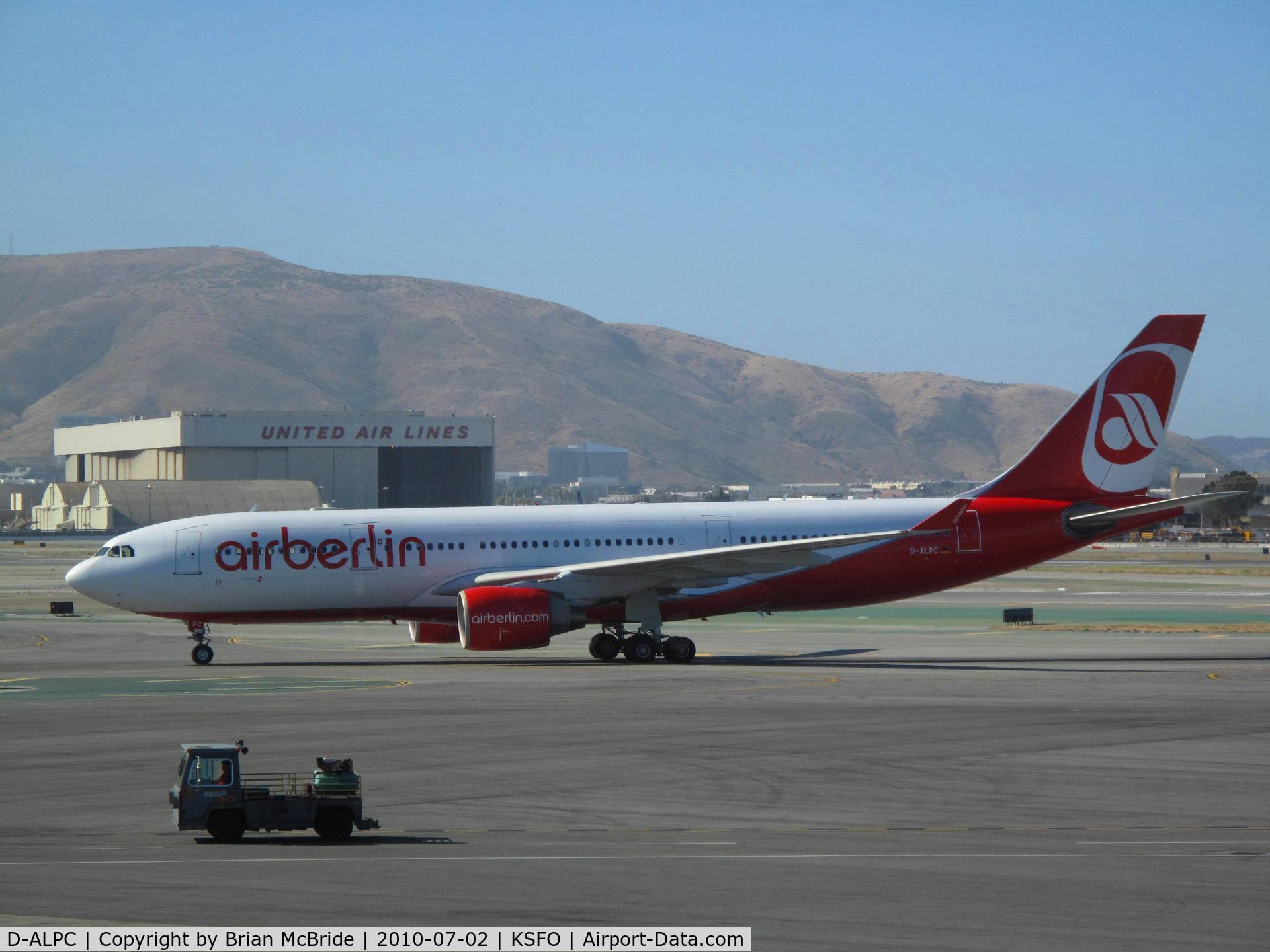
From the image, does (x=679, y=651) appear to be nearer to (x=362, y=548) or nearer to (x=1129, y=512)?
(x=362, y=548)

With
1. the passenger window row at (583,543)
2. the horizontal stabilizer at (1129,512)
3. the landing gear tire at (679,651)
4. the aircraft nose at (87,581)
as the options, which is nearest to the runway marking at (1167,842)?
the landing gear tire at (679,651)

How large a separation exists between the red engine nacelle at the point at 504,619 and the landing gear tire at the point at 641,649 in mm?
2330

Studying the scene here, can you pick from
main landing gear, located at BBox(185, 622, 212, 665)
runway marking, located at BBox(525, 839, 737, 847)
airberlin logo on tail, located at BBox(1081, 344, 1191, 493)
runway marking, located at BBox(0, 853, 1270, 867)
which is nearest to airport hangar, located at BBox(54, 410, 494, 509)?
main landing gear, located at BBox(185, 622, 212, 665)

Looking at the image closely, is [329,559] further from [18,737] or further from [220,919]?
[220,919]

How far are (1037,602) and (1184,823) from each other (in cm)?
4417

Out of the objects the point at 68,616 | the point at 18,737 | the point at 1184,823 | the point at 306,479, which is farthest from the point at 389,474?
the point at 1184,823

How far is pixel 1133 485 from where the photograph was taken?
4056 cm

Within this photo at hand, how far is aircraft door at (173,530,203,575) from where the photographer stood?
124ft

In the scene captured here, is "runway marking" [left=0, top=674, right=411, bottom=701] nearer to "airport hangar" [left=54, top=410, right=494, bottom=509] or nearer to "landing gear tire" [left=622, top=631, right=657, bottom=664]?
"landing gear tire" [left=622, top=631, right=657, bottom=664]

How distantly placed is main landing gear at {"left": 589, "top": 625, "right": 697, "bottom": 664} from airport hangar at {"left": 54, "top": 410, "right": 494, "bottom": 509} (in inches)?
4333

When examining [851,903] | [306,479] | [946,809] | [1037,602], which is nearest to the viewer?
[851,903]

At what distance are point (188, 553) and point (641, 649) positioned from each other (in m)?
12.1

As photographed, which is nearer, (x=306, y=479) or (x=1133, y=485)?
(x=1133, y=485)

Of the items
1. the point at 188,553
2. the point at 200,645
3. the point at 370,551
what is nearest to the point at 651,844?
the point at 370,551
